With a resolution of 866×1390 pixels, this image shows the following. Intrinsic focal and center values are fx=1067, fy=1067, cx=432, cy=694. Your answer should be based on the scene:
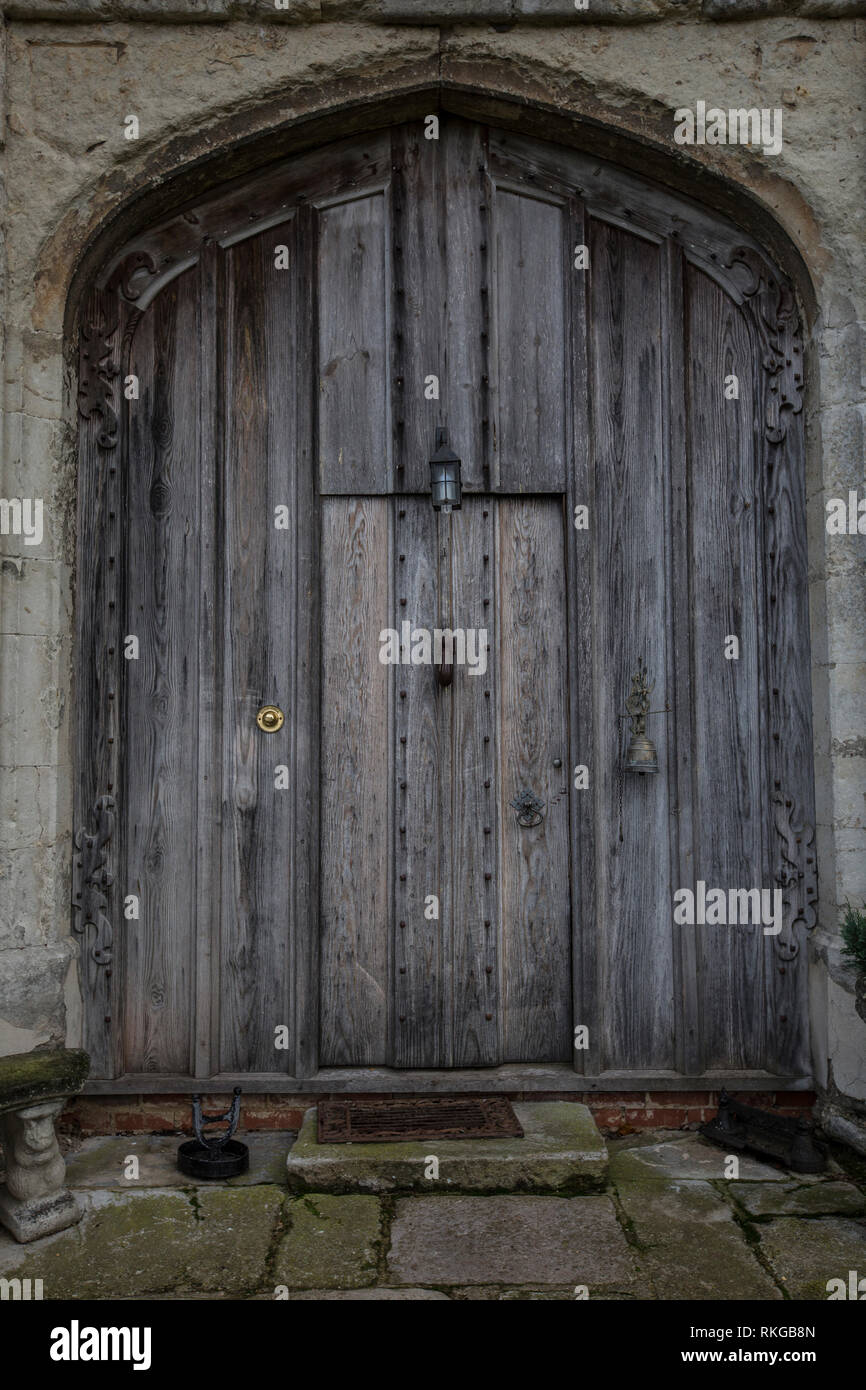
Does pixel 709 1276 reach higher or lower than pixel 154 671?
lower

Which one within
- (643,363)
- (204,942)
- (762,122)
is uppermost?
(762,122)

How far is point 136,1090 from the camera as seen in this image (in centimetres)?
415

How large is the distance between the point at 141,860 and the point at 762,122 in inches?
148

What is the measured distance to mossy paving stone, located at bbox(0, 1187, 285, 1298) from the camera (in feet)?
10.1

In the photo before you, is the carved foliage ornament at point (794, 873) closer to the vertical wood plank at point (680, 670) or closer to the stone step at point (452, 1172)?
the vertical wood plank at point (680, 670)

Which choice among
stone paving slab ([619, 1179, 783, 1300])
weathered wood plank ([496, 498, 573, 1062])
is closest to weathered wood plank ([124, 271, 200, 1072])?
weathered wood plank ([496, 498, 573, 1062])

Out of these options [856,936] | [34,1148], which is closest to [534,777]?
[856,936]

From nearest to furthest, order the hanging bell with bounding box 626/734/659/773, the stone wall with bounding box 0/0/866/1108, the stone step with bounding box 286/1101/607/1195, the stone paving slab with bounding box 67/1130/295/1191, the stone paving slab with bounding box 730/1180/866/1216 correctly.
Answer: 1. the stone paving slab with bounding box 730/1180/866/1216
2. the stone step with bounding box 286/1101/607/1195
3. the stone paving slab with bounding box 67/1130/295/1191
4. the stone wall with bounding box 0/0/866/1108
5. the hanging bell with bounding box 626/734/659/773

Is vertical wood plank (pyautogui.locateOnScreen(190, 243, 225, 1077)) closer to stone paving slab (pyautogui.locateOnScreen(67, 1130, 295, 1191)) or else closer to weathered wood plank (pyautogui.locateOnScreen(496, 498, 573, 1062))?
stone paving slab (pyautogui.locateOnScreen(67, 1130, 295, 1191))

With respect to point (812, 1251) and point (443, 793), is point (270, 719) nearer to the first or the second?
point (443, 793)

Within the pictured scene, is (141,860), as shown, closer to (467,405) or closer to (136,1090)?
(136,1090)

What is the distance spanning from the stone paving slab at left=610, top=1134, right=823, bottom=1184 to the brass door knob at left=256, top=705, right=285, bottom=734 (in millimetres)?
2072

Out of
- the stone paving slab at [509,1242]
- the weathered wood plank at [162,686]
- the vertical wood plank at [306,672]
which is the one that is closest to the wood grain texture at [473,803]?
the vertical wood plank at [306,672]

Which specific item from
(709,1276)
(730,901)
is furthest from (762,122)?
(709,1276)
